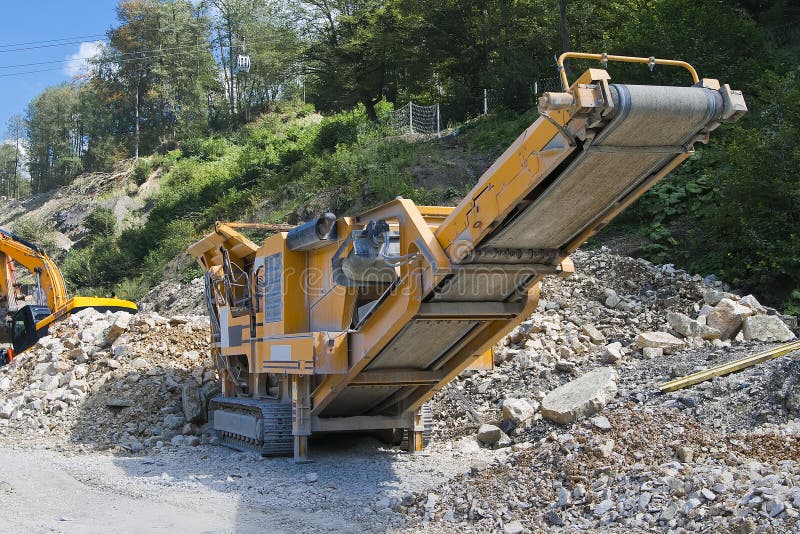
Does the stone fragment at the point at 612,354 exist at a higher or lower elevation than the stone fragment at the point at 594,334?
lower

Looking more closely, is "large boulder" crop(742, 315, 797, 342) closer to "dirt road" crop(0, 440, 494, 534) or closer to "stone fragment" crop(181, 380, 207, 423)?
"dirt road" crop(0, 440, 494, 534)

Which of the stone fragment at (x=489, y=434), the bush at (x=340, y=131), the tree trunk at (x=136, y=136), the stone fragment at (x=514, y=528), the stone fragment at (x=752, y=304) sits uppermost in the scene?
the tree trunk at (x=136, y=136)

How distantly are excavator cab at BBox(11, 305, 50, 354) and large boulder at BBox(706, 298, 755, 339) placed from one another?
12455mm

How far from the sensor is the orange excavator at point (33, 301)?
1625cm

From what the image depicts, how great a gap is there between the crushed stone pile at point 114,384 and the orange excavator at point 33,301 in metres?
2.15

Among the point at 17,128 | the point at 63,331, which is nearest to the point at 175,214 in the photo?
the point at 63,331

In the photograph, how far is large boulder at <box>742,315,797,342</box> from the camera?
33.0 feet

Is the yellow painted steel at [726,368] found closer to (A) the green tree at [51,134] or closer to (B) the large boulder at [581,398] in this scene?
(B) the large boulder at [581,398]

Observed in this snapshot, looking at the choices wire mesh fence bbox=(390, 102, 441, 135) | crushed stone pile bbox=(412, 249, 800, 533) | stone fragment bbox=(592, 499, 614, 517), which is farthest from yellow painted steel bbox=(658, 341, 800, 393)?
wire mesh fence bbox=(390, 102, 441, 135)

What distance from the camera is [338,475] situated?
8.05 meters

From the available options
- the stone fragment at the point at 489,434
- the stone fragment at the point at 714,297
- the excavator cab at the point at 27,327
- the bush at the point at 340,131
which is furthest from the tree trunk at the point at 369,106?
the stone fragment at the point at 489,434

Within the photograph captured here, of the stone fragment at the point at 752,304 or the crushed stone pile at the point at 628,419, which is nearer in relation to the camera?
the crushed stone pile at the point at 628,419

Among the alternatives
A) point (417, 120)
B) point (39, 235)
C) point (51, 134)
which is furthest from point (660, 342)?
point (51, 134)

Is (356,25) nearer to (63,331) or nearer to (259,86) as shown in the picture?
(259,86)
